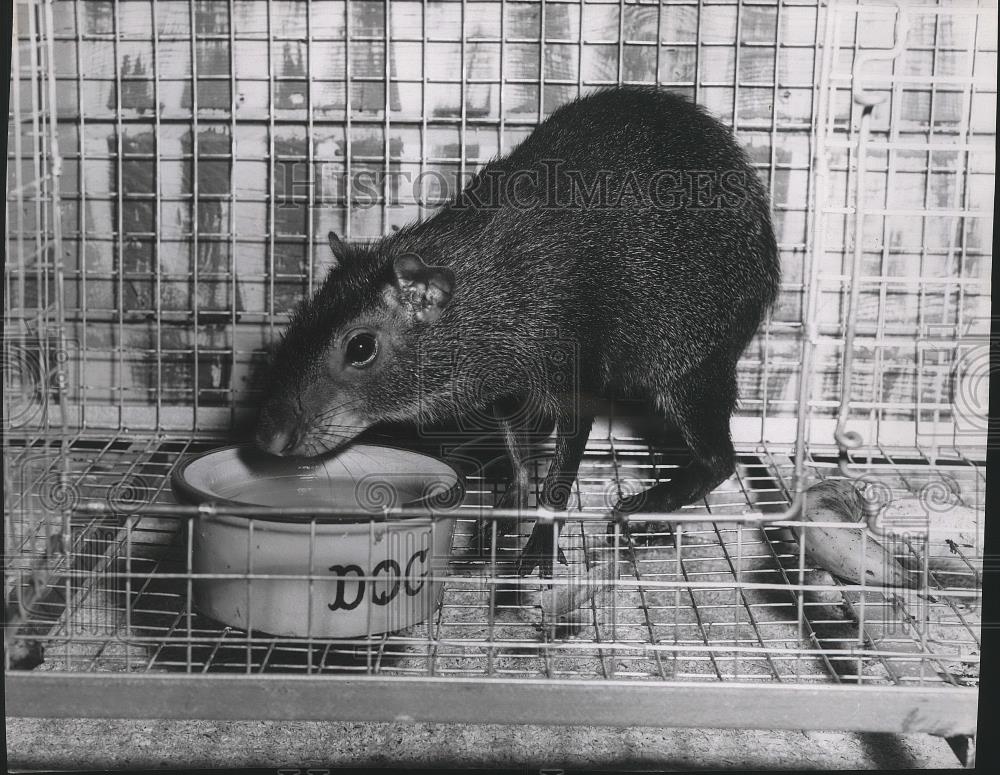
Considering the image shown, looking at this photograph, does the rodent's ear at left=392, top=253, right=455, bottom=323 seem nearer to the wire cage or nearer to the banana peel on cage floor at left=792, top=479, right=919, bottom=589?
the wire cage

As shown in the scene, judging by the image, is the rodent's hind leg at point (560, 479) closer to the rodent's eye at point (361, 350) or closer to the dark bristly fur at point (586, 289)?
the dark bristly fur at point (586, 289)

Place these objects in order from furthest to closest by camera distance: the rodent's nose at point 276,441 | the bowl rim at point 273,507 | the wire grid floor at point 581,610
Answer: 1. the rodent's nose at point 276,441
2. the wire grid floor at point 581,610
3. the bowl rim at point 273,507

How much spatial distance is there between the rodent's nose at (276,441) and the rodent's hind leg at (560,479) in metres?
0.46

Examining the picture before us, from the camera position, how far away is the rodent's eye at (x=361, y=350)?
1869mm

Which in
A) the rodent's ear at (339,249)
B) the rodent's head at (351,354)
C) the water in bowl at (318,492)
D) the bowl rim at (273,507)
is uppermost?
the rodent's ear at (339,249)

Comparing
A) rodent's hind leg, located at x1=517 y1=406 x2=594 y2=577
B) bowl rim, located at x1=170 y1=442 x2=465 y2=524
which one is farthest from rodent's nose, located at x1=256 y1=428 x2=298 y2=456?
rodent's hind leg, located at x1=517 y1=406 x2=594 y2=577

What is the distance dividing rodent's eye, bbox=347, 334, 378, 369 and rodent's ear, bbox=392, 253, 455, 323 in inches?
3.3

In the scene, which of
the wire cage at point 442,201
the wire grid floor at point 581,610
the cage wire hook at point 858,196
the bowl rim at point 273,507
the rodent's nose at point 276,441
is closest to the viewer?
the cage wire hook at point 858,196

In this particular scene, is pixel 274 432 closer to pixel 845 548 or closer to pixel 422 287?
pixel 422 287

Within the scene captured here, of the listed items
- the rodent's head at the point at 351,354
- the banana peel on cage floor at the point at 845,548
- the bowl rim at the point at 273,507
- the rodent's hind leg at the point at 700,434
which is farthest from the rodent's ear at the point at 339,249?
the banana peel on cage floor at the point at 845,548

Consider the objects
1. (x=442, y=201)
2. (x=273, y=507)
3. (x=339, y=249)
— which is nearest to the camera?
(x=273, y=507)

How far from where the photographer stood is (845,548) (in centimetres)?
188

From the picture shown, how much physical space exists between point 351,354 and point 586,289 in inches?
17.4

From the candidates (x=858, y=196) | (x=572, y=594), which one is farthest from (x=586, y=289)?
(x=858, y=196)
